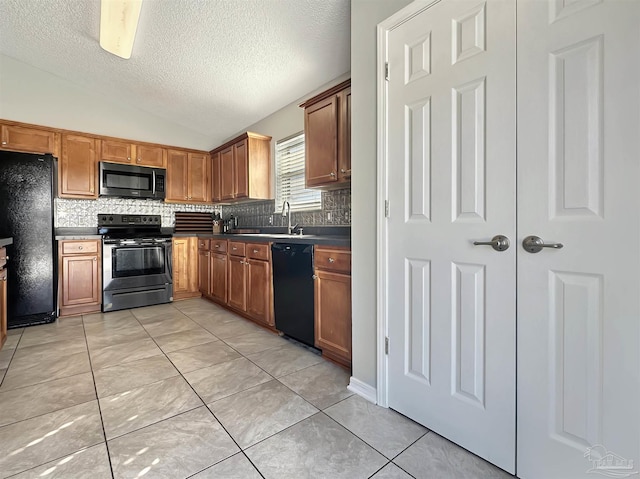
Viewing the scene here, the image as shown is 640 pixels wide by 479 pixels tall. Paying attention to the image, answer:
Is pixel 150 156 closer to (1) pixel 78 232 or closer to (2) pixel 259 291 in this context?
(1) pixel 78 232

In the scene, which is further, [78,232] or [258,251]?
[78,232]

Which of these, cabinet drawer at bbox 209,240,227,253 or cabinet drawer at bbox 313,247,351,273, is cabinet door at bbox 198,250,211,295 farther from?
cabinet drawer at bbox 313,247,351,273

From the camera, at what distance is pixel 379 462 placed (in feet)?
4.40

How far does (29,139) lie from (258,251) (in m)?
3.23

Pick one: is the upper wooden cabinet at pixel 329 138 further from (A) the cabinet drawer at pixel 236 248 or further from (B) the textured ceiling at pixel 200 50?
(A) the cabinet drawer at pixel 236 248

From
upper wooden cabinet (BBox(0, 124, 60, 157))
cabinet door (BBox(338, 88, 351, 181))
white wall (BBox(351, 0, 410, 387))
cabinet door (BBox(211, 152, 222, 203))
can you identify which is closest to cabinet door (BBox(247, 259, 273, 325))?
cabinet door (BBox(338, 88, 351, 181))

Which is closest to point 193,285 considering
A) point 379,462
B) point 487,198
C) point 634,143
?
point 379,462

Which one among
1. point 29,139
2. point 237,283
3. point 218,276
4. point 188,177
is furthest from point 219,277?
point 29,139

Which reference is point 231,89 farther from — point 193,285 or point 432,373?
point 432,373

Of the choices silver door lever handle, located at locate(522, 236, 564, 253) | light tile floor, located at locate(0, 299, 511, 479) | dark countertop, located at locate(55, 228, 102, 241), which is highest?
dark countertop, located at locate(55, 228, 102, 241)

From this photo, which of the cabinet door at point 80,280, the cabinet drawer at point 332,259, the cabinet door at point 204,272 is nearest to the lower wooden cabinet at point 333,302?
the cabinet drawer at point 332,259

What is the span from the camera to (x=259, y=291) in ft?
10.4

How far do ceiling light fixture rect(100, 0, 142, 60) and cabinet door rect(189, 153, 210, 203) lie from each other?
74.2 inches

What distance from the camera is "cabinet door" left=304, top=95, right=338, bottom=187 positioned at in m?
2.61
